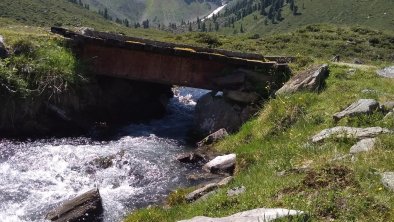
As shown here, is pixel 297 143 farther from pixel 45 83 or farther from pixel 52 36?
pixel 52 36

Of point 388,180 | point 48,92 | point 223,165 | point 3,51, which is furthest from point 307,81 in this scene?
point 3,51

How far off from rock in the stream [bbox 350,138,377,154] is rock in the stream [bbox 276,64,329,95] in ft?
29.6

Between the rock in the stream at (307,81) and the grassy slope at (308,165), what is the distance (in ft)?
1.95

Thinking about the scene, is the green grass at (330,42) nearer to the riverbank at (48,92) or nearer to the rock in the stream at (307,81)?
the riverbank at (48,92)

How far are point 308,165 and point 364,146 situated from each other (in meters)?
1.70

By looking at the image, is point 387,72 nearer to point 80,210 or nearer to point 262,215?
point 80,210

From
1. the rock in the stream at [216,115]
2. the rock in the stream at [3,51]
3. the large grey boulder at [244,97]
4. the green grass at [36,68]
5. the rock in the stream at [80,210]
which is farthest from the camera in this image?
the large grey boulder at [244,97]

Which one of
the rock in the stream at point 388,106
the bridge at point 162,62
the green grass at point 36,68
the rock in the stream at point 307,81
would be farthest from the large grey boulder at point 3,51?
the rock in the stream at point 388,106

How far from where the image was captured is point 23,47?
24.1 m

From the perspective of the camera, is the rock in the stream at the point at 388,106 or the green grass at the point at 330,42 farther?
the green grass at the point at 330,42

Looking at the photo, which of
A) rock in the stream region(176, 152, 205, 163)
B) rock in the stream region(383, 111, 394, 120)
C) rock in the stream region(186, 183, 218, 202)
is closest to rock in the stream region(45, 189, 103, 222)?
rock in the stream region(186, 183, 218, 202)

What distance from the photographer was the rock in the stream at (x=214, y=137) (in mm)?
22595

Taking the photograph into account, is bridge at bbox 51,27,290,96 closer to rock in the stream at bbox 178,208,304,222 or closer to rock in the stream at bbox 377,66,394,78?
rock in the stream at bbox 377,66,394,78

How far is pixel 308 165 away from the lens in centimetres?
1093
